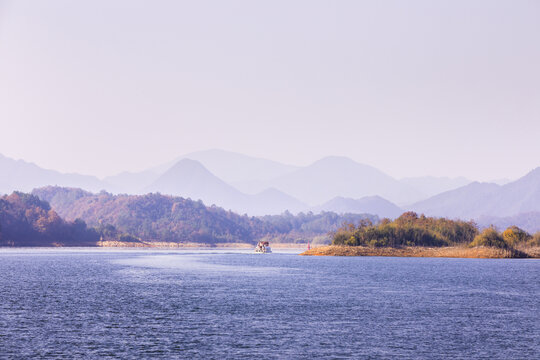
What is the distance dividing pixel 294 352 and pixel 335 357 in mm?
3243

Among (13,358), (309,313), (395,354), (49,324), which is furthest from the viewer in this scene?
(309,313)

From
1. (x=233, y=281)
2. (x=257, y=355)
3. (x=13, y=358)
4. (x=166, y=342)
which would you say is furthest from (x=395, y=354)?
(x=233, y=281)

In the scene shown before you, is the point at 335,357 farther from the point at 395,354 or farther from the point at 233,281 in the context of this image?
the point at 233,281

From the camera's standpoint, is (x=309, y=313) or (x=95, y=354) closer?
(x=95, y=354)

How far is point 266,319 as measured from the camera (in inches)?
2505

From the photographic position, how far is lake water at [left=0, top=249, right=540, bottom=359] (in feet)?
159

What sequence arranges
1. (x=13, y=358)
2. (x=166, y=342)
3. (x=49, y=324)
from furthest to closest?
(x=49, y=324)
(x=166, y=342)
(x=13, y=358)

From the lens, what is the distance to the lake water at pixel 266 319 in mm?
48372

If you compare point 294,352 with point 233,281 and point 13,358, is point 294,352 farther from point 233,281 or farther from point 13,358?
point 233,281

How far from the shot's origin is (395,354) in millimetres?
47125

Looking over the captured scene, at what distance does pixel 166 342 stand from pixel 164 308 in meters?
20.5

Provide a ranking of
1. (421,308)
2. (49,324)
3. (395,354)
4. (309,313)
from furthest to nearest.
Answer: (421,308) → (309,313) → (49,324) → (395,354)

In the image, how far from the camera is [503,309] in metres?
73.7

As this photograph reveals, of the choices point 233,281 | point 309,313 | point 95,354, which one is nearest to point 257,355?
point 95,354
